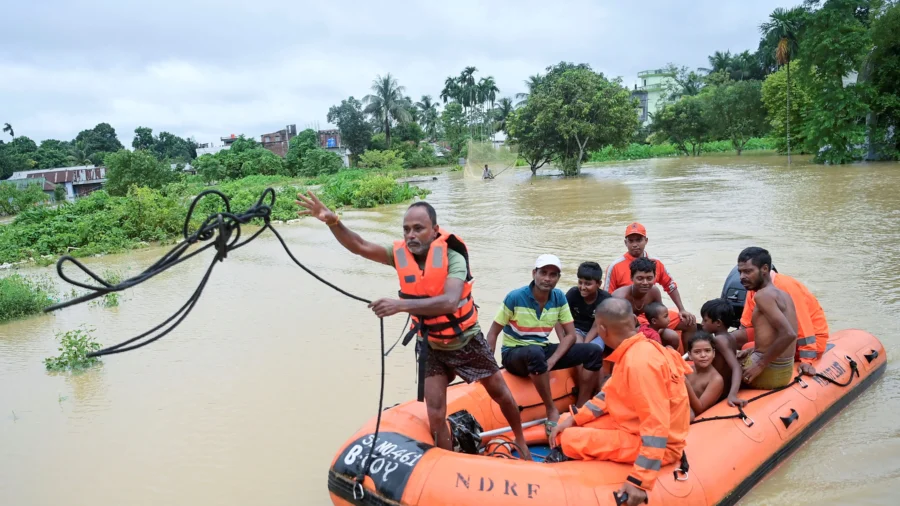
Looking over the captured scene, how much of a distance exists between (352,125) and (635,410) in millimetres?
44898

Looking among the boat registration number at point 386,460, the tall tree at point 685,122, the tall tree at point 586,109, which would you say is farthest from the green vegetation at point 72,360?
the tall tree at point 685,122

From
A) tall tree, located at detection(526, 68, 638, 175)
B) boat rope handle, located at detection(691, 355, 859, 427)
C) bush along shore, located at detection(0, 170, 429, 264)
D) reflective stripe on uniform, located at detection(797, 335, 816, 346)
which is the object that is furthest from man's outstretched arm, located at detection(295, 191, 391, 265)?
tall tree, located at detection(526, 68, 638, 175)

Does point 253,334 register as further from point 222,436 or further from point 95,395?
point 222,436

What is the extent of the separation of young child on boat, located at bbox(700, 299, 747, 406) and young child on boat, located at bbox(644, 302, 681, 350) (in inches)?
9.0

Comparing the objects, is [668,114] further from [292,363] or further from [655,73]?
[292,363]

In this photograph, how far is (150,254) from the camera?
1348cm

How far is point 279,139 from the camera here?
57875mm

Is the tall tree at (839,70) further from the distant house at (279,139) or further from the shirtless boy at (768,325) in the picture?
the distant house at (279,139)

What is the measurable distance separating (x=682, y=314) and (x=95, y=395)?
5.01 meters

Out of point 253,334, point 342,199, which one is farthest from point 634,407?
point 342,199

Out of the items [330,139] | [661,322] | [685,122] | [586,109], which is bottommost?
[661,322]

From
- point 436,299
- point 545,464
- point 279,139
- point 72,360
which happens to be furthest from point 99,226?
point 279,139

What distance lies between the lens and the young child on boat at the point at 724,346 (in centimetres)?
379

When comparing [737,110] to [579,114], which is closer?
[579,114]
